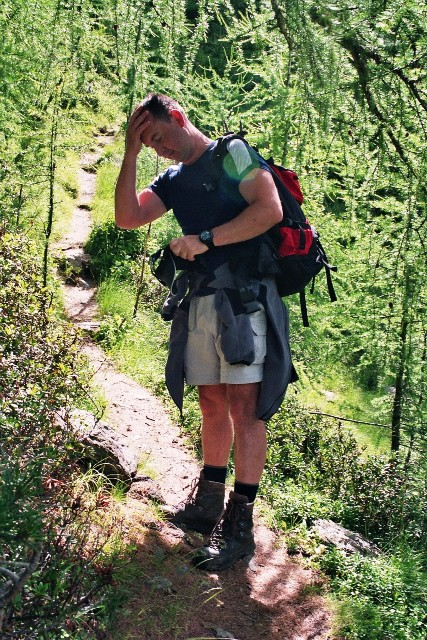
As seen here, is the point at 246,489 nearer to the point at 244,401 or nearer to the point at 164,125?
the point at 244,401

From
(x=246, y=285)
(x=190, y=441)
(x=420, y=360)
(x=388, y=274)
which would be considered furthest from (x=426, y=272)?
(x=246, y=285)

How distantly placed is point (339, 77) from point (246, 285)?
3.56ft

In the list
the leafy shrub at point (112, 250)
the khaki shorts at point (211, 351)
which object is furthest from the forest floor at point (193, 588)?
the leafy shrub at point (112, 250)

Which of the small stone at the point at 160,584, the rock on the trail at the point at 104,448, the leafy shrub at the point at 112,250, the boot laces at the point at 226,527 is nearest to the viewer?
the small stone at the point at 160,584

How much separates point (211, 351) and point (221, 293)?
0.29 m

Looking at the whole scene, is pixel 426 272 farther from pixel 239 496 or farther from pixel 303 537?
pixel 239 496

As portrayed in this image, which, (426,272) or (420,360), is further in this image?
(420,360)

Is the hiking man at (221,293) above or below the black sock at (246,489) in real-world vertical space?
above

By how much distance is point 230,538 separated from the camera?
371 centimetres

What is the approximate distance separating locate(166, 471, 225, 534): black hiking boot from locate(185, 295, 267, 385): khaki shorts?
1.87 ft

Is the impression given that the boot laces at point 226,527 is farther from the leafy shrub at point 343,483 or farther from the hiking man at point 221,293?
the leafy shrub at point 343,483

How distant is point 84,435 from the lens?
4141 millimetres

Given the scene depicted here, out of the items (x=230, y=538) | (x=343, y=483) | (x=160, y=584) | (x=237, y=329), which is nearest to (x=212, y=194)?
(x=237, y=329)

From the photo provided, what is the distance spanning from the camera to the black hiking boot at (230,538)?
3631 mm
